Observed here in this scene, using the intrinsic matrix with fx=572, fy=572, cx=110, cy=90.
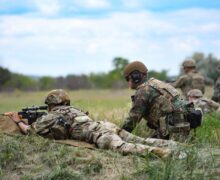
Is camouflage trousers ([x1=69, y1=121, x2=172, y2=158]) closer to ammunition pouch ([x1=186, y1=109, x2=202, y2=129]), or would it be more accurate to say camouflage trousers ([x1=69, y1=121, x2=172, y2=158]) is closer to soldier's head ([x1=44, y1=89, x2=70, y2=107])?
soldier's head ([x1=44, y1=89, x2=70, y2=107])

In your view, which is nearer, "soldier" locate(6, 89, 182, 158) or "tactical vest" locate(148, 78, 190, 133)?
"soldier" locate(6, 89, 182, 158)

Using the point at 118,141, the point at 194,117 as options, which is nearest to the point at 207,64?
the point at 194,117

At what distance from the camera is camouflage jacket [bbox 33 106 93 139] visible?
960 cm

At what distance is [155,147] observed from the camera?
8.48 m

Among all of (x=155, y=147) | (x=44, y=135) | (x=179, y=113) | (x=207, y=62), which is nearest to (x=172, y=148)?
(x=155, y=147)

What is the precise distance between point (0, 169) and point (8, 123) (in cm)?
225

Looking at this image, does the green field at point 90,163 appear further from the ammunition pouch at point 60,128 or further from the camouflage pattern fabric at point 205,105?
the camouflage pattern fabric at point 205,105

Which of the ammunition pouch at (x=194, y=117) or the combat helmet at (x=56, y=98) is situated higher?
the combat helmet at (x=56, y=98)

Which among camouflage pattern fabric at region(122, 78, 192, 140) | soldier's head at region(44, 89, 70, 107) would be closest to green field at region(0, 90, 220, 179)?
camouflage pattern fabric at region(122, 78, 192, 140)

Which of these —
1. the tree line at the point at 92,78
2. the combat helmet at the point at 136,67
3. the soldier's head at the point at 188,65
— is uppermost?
the combat helmet at the point at 136,67

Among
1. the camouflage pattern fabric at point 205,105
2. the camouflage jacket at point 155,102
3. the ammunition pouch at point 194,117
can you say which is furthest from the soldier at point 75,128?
the camouflage pattern fabric at point 205,105

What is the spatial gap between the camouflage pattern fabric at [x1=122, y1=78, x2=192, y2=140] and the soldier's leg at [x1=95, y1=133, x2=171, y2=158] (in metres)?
0.81

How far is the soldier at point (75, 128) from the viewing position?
919 cm

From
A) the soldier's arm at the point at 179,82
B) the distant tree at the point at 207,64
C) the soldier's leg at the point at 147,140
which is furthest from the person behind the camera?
the distant tree at the point at 207,64
